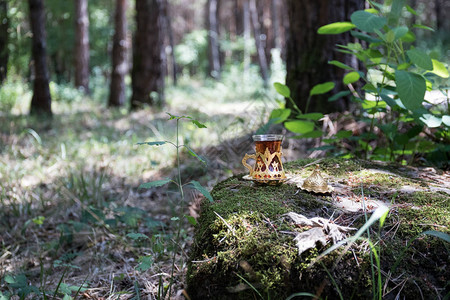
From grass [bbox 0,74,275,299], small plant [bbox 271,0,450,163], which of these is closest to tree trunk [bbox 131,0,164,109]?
grass [bbox 0,74,275,299]

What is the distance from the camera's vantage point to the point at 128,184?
3.44 m

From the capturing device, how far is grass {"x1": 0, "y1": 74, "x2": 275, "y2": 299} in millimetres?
1815

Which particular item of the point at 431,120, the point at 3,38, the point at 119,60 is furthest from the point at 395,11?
the point at 119,60

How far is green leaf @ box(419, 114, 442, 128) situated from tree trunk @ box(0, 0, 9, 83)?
6.13m

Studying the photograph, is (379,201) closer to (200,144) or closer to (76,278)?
(76,278)

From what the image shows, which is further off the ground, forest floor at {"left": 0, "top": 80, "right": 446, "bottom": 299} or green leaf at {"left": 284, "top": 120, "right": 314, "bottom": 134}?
green leaf at {"left": 284, "top": 120, "right": 314, "bottom": 134}

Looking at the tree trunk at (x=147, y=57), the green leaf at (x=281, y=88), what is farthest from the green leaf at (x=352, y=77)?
the tree trunk at (x=147, y=57)

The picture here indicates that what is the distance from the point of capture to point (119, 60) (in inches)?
364

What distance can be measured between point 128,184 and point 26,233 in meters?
1.02

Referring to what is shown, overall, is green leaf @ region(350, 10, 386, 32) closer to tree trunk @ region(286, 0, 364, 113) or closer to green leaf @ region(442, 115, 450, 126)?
green leaf @ region(442, 115, 450, 126)

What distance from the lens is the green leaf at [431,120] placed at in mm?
1909

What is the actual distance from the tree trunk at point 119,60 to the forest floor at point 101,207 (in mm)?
3297

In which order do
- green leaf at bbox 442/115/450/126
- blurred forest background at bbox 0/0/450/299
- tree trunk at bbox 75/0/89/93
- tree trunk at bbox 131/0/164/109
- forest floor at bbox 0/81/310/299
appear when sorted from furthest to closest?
1. tree trunk at bbox 75/0/89/93
2. tree trunk at bbox 131/0/164/109
3. blurred forest background at bbox 0/0/450/299
4. green leaf at bbox 442/115/450/126
5. forest floor at bbox 0/81/310/299

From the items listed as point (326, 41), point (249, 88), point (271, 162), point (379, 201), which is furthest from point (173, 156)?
point (249, 88)
